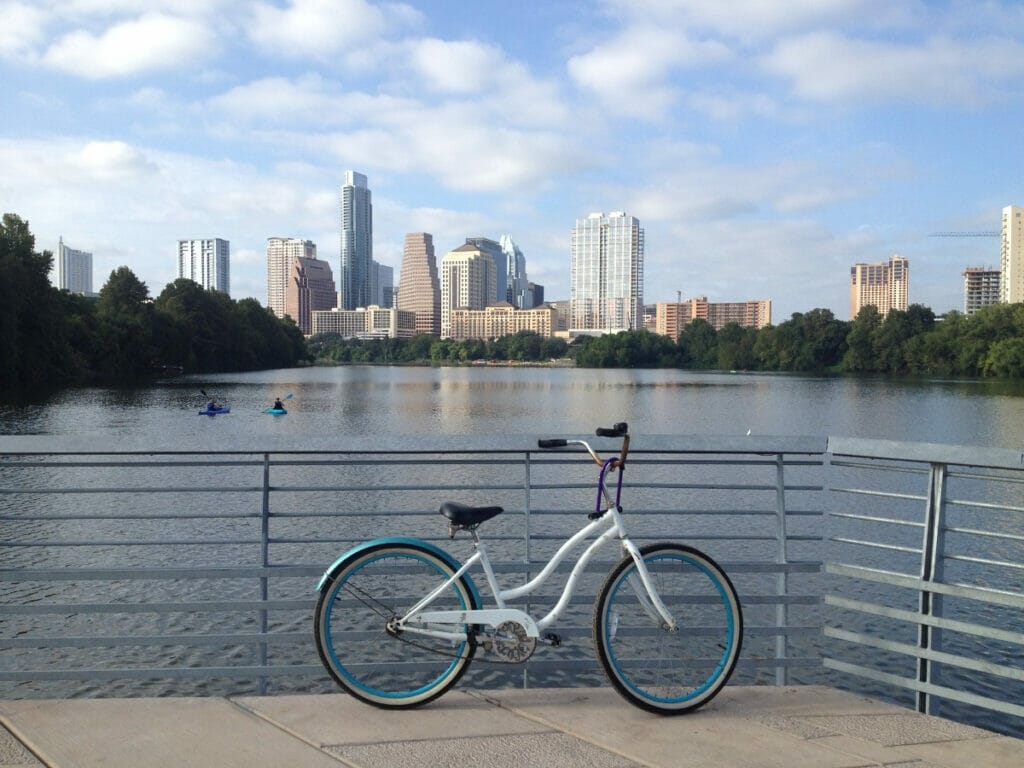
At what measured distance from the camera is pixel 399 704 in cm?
441

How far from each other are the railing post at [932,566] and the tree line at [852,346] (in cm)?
10305

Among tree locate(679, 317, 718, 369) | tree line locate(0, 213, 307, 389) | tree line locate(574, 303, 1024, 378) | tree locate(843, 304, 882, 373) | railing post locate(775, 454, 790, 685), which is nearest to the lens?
railing post locate(775, 454, 790, 685)

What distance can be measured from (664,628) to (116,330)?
3639 inches

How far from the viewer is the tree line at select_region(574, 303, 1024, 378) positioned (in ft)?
347

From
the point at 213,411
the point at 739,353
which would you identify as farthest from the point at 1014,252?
the point at 213,411

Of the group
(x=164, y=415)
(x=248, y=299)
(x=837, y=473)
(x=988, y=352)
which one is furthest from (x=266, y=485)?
(x=248, y=299)

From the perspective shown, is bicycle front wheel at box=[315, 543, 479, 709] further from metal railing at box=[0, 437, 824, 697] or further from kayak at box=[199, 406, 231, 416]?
kayak at box=[199, 406, 231, 416]

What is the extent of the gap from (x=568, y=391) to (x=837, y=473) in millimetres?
57343

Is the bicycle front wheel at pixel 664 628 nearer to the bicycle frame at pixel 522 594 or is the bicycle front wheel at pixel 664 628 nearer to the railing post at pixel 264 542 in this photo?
the bicycle frame at pixel 522 594

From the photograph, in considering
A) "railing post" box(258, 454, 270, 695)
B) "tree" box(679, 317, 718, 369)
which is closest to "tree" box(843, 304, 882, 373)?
"tree" box(679, 317, 718, 369)

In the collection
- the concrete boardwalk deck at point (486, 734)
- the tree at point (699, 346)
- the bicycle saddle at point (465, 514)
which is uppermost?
the tree at point (699, 346)

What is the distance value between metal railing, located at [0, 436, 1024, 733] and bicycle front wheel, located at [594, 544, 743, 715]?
17 centimetres

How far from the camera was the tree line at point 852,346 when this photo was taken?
347ft

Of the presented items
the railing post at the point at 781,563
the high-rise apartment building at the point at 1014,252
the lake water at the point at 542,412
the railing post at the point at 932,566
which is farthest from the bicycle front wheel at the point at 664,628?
the high-rise apartment building at the point at 1014,252
